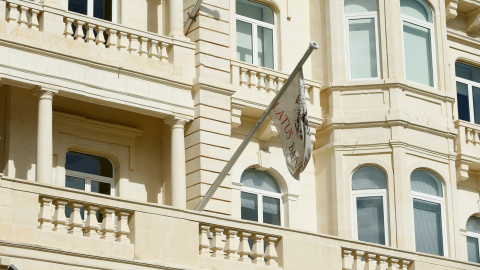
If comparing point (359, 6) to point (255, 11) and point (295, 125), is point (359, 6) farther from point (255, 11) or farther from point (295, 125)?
point (295, 125)

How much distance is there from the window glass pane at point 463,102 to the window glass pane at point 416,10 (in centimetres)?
272

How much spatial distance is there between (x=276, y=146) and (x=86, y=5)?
5158 mm

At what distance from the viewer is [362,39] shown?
31.0 m

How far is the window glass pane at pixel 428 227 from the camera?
2978 cm

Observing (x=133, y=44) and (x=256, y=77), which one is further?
(x=256, y=77)

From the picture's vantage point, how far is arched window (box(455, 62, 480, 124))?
33.9m

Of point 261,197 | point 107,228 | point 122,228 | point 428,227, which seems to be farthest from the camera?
point 428,227

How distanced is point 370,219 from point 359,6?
4.97 meters

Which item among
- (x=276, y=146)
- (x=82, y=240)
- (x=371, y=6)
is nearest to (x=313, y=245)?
(x=82, y=240)

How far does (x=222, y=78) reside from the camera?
1115 inches

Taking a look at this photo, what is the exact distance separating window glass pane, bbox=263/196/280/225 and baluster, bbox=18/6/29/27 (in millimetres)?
6674

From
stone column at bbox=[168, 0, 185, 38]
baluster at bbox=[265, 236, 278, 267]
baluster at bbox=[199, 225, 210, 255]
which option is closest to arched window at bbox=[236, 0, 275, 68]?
stone column at bbox=[168, 0, 185, 38]

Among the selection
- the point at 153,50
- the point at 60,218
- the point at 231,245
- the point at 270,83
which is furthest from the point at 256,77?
the point at 60,218

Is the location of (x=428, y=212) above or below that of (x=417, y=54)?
below
